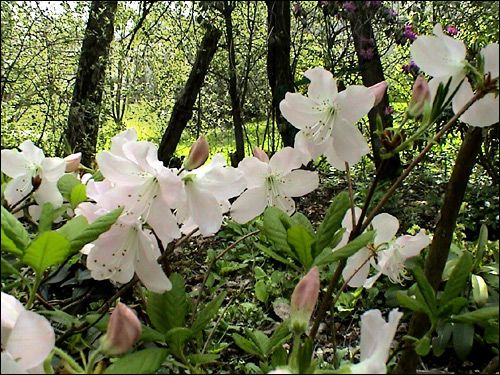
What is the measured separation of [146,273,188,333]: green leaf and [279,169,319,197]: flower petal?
0.81ft

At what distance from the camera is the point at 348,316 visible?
2.38 meters

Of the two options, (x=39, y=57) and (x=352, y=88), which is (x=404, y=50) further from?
(x=352, y=88)

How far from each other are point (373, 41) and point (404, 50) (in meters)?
0.46

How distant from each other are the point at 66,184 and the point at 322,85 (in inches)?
13.9

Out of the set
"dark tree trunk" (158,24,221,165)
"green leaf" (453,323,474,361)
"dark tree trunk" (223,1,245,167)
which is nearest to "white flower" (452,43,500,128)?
"green leaf" (453,323,474,361)

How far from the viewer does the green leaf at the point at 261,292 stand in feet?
7.83

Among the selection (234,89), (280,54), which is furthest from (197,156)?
(234,89)

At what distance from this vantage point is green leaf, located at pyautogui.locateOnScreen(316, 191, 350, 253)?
2.08 ft

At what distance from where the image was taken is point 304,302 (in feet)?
1.76

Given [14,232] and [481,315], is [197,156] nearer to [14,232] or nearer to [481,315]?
[14,232]

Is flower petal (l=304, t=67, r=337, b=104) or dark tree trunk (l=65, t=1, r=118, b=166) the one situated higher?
dark tree trunk (l=65, t=1, r=118, b=166)

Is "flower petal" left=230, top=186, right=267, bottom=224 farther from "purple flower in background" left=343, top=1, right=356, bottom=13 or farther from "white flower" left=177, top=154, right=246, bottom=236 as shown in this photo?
"purple flower in background" left=343, top=1, right=356, bottom=13

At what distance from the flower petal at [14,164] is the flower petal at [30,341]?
36cm

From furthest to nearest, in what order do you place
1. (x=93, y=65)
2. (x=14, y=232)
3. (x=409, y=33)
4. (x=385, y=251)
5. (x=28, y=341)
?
(x=93, y=65) → (x=409, y=33) → (x=385, y=251) → (x=14, y=232) → (x=28, y=341)
